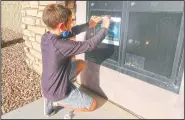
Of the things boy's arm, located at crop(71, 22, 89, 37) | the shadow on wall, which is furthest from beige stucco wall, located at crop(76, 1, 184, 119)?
boy's arm, located at crop(71, 22, 89, 37)

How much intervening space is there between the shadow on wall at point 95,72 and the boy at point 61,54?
1.06ft

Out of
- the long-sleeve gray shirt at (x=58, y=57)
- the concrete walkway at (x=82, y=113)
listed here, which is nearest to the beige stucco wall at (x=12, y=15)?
the concrete walkway at (x=82, y=113)

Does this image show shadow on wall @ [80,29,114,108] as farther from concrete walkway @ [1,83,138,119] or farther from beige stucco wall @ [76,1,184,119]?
concrete walkway @ [1,83,138,119]

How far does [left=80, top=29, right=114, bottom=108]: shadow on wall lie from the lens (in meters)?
2.47

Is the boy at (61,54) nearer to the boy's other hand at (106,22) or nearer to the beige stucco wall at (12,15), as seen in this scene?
the boy's other hand at (106,22)

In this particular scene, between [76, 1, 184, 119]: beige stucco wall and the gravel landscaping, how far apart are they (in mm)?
814

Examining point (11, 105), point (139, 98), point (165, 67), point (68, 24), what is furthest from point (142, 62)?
point (11, 105)

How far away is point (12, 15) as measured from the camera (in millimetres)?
8992

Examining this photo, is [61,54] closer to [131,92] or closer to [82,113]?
[82,113]

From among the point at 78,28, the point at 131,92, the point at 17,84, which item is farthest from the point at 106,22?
the point at 17,84

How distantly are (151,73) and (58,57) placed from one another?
38.5 inches

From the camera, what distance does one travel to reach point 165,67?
1.87 m

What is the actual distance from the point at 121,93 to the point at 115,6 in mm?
1045

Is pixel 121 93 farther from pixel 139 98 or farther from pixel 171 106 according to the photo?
pixel 171 106
